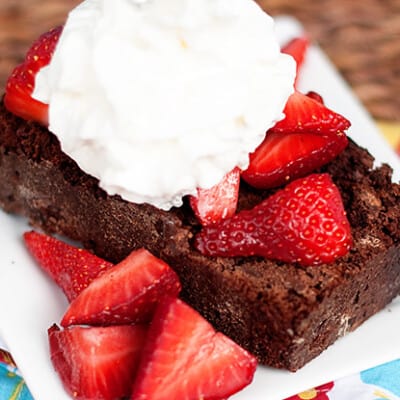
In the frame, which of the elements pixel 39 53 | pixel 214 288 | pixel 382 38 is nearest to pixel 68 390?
pixel 214 288

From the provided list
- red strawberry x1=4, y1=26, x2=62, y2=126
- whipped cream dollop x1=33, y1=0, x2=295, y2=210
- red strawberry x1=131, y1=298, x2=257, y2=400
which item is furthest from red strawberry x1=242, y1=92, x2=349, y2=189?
red strawberry x1=4, y1=26, x2=62, y2=126

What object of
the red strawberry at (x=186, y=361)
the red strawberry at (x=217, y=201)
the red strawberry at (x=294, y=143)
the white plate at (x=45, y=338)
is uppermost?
the red strawberry at (x=294, y=143)

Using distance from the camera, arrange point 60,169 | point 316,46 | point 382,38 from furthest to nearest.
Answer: point 382,38 → point 316,46 → point 60,169

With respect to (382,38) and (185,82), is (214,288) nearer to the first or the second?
(185,82)

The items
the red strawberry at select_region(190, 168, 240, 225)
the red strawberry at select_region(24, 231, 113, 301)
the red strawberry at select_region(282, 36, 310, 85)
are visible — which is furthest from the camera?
the red strawberry at select_region(282, 36, 310, 85)

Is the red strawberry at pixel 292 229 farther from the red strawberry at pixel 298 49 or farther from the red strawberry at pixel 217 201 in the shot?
the red strawberry at pixel 298 49

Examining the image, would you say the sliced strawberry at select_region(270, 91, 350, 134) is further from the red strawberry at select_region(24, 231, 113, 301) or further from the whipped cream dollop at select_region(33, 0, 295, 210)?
the red strawberry at select_region(24, 231, 113, 301)

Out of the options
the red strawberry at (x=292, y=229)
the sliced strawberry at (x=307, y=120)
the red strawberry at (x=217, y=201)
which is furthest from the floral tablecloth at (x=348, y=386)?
the sliced strawberry at (x=307, y=120)
